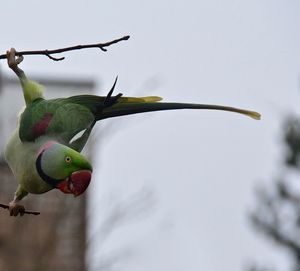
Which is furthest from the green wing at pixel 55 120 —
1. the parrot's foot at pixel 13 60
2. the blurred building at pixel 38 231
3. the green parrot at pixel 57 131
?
the blurred building at pixel 38 231

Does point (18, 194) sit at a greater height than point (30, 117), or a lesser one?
lesser

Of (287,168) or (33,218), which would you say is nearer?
(33,218)

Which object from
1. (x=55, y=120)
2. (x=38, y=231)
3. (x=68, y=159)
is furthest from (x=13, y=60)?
(x=38, y=231)

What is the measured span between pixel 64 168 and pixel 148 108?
255 millimetres

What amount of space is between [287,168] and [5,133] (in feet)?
16.6

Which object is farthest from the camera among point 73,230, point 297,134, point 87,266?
point 297,134

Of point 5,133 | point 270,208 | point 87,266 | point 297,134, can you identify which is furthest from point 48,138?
point 270,208

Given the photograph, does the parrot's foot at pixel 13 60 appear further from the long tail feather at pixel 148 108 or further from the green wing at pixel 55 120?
the long tail feather at pixel 148 108

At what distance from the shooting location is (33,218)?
31.5 feet

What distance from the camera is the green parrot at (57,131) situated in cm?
248

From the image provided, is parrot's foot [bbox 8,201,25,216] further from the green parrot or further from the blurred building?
the blurred building

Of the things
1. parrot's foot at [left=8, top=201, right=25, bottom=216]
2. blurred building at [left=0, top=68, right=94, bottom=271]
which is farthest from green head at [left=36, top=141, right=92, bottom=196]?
blurred building at [left=0, top=68, right=94, bottom=271]

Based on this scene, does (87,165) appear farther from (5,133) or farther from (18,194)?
(5,133)

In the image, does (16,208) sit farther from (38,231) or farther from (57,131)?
(38,231)
